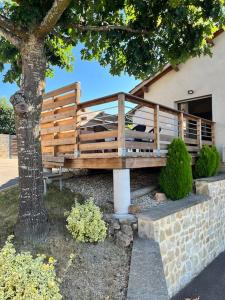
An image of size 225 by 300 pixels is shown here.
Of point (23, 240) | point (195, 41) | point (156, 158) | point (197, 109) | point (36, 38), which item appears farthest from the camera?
point (197, 109)

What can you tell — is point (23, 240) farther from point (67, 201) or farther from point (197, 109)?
point (197, 109)

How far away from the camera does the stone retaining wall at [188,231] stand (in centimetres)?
535

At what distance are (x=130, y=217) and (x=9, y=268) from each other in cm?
288

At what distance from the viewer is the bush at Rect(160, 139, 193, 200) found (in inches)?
277

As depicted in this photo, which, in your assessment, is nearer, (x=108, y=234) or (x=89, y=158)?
(x=108, y=234)

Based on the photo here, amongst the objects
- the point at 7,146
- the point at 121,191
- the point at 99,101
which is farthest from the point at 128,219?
the point at 7,146

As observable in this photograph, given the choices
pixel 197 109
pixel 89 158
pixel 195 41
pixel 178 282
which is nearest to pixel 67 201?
pixel 89 158

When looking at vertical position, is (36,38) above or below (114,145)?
above

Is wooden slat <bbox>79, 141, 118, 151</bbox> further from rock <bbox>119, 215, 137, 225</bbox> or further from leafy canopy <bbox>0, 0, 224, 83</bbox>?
leafy canopy <bbox>0, 0, 224, 83</bbox>

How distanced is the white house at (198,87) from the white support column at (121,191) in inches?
224

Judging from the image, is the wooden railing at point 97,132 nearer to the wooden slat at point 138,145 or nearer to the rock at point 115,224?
the wooden slat at point 138,145

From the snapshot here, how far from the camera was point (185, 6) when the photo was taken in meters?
5.92

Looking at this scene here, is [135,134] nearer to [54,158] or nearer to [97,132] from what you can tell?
[97,132]

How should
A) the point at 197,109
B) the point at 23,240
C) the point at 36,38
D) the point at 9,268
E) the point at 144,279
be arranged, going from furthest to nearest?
the point at 197,109 → the point at 36,38 → the point at 23,240 → the point at 144,279 → the point at 9,268
